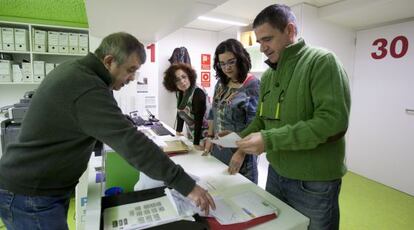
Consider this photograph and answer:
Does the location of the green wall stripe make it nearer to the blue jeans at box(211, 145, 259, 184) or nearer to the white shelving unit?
the white shelving unit

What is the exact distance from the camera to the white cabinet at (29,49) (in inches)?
113

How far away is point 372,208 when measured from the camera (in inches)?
105

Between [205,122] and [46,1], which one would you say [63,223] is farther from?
[46,1]

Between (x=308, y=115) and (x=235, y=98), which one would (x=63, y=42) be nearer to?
(x=235, y=98)

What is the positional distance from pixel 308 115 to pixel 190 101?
1.29 m

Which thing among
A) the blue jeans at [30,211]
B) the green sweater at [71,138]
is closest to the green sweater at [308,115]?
the green sweater at [71,138]

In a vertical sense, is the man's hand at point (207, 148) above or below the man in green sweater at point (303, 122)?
below

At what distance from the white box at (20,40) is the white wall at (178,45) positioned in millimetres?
2051

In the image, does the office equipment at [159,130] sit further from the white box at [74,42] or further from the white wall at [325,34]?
the white wall at [325,34]

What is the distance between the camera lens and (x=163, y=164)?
0.81 metres

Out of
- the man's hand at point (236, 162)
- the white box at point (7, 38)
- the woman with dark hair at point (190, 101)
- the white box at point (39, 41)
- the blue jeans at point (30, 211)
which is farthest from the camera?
the white box at point (39, 41)

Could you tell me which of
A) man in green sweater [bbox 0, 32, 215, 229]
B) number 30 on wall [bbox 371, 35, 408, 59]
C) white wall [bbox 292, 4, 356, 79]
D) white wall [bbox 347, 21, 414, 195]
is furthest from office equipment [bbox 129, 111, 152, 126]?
number 30 on wall [bbox 371, 35, 408, 59]

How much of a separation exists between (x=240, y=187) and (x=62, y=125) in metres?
0.79

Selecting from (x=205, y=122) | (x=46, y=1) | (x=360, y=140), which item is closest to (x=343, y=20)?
(x=360, y=140)
